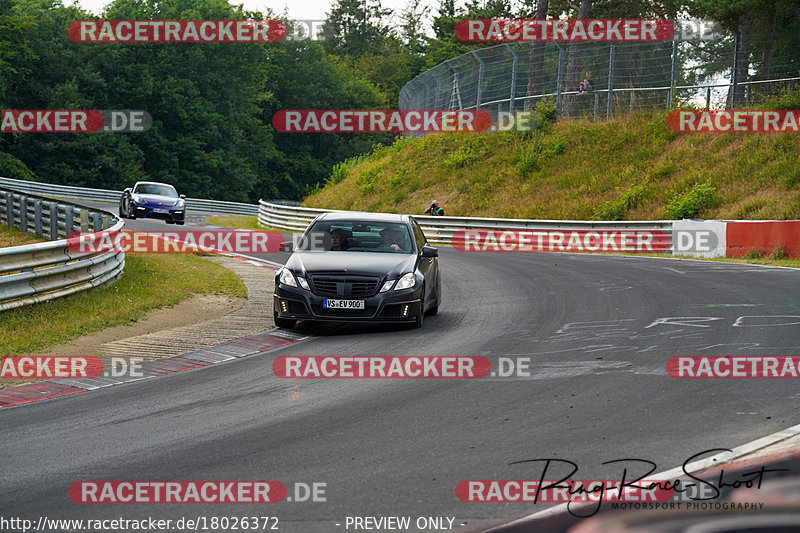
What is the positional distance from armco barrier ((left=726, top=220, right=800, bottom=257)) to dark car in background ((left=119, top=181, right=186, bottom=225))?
20.0m

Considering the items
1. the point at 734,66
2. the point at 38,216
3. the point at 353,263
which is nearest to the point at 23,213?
the point at 38,216

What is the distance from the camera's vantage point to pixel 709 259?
22453 mm

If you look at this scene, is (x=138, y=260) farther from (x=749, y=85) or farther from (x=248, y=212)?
(x=248, y=212)

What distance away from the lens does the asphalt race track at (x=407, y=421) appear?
5125mm

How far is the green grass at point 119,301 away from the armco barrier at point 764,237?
12.5 metres

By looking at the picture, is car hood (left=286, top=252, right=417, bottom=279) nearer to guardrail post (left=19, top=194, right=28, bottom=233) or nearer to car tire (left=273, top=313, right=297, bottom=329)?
car tire (left=273, top=313, right=297, bottom=329)
